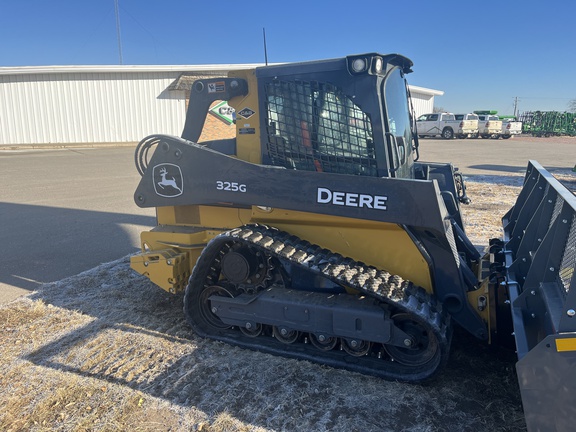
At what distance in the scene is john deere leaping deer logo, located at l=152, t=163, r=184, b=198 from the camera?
4.25 m

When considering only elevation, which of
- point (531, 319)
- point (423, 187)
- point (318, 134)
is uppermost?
point (318, 134)

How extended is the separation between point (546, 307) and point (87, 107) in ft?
88.7

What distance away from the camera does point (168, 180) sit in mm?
4320

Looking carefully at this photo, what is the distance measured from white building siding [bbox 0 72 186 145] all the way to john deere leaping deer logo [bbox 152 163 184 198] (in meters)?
23.8

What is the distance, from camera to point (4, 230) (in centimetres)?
815

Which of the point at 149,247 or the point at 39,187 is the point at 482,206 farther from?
the point at 39,187

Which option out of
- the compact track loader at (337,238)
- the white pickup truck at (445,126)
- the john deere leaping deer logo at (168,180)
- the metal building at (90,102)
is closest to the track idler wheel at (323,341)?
the compact track loader at (337,238)

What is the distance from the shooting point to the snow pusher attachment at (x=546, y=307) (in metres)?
2.43

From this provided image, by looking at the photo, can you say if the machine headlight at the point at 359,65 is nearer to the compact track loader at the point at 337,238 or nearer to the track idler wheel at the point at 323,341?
the compact track loader at the point at 337,238

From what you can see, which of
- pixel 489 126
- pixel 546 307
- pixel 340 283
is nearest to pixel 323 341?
pixel 340 283

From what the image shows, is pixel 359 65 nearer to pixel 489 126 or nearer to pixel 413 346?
pixel 413 346

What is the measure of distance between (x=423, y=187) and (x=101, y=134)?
25.9m

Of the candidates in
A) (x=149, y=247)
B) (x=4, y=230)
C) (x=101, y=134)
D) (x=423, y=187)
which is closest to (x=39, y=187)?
(x=4, y=230)

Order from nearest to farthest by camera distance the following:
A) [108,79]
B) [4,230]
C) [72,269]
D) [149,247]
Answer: [149,247] → [72,269] → [4,230] → [108,79]
